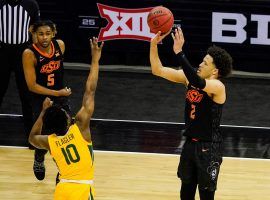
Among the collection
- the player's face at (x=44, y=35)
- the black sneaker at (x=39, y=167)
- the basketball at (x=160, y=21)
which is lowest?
the black sneaker at (x=39, y=167)

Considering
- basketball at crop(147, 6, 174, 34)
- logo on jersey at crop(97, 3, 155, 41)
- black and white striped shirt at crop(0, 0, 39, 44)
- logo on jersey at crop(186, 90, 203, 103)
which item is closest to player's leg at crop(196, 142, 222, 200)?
logo on jersey at crop(186, 90, 203, 103)

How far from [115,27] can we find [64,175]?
6527 mm

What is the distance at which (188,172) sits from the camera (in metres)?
5.90

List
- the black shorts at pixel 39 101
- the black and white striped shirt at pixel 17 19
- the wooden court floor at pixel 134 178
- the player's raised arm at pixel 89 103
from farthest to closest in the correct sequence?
1. the black and white striped shirt at pixel 17 19
2. the black shorts at pixel 39 101
3. the wooden court floor at pixel 134 178
4. the player's raised arm at pixel 89 103

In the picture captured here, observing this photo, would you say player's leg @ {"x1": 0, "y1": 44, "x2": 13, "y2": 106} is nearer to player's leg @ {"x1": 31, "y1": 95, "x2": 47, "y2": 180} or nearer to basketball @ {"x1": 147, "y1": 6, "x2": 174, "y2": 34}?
player's leg @ {"x1": 31, "y1": 95, "x2": 47, "y2": 180}

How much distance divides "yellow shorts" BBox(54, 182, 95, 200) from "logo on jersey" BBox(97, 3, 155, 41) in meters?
6.47

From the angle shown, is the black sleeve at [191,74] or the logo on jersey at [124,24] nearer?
the black sleeve at [191,74]

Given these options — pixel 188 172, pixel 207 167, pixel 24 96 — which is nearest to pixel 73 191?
pixel 188 172

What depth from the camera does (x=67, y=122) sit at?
5.24 metres

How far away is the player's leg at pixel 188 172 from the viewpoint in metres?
5.90

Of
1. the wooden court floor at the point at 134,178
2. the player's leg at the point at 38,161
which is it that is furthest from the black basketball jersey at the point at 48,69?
the wooden court floor at the point at 134,178

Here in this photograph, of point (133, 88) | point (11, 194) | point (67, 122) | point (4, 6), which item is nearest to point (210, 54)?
point (67, 122)

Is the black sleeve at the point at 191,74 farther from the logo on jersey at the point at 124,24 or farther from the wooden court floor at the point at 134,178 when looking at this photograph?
the logo on jersey at the point at 124,24

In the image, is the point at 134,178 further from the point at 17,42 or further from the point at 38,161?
the point at 17,42
